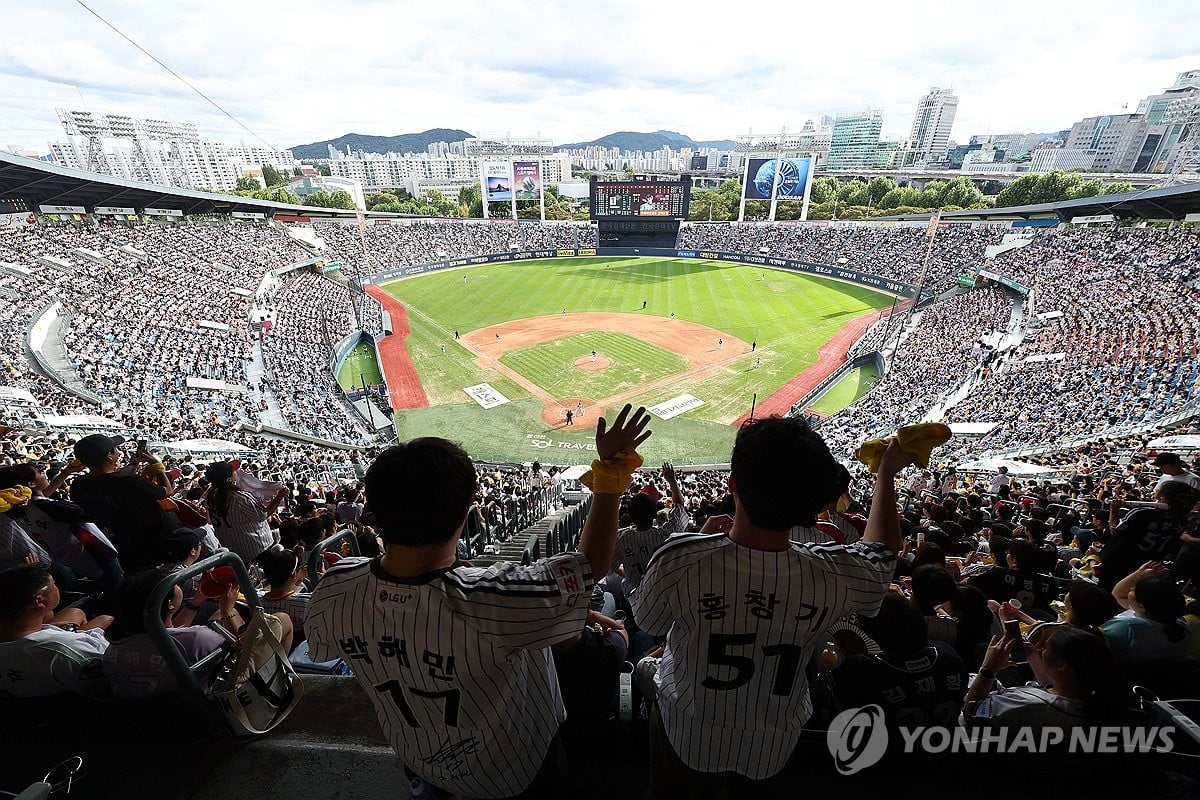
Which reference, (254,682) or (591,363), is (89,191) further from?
(254,682)

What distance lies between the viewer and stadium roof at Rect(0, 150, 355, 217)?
1326 inches

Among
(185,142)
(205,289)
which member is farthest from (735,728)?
(185,142)

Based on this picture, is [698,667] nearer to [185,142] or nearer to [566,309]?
[566,309]

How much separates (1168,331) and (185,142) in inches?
8437

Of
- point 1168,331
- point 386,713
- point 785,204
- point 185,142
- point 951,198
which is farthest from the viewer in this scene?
point 185,142

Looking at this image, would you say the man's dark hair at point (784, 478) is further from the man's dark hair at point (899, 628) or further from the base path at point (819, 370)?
the base path at point (819, 370)

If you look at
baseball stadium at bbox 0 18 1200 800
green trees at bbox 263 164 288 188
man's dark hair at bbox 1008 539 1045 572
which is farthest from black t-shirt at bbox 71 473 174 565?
green trees at bbox 263 164 288 188

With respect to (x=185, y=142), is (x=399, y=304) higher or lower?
lower

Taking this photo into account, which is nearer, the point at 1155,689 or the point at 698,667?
the point at 698,667

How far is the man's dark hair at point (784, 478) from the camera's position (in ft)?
6.58

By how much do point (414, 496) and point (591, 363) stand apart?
29051 millimetres

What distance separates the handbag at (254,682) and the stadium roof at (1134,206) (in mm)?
47757

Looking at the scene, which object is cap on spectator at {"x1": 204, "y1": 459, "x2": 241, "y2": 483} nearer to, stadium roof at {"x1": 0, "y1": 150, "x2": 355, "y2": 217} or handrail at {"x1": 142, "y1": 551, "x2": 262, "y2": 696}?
handrail at {"x1": 142, "y1": 551, "x2": 262, "y2": 696}

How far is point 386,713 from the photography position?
2.13m
